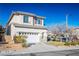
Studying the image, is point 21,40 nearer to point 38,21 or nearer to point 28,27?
point 28,27

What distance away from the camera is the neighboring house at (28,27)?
11.1m

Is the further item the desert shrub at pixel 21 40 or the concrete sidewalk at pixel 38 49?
the desert shrub at pixel 21 40

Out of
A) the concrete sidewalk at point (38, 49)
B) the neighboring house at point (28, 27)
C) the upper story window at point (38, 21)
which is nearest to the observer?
the concrete sidewalk at point (38, 49)

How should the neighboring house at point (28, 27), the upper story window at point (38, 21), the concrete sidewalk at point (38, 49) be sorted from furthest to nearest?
the upper story window at point (38, 21) → the neighboring house at point (28, 27) → the concrete sidewalk at point (38, 49)

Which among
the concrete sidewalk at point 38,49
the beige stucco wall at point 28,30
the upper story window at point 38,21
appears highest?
the upper story window at point 38,21

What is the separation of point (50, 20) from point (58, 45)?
149 cm

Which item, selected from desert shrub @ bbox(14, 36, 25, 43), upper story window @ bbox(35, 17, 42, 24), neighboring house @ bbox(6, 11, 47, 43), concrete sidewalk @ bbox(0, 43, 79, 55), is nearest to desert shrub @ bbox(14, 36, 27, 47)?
desert shrub @ bbox(14, 36, 25, 43)

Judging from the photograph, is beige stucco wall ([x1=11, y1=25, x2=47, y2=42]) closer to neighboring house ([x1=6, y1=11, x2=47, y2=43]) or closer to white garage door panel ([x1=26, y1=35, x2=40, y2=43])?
neighboring house ([x1=6, y1=11, x2=47, y2=43])

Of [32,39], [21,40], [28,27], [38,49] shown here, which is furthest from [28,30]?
[38,49]

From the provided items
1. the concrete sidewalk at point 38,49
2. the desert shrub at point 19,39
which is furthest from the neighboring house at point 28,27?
the concrete sidewalk at point 38,49

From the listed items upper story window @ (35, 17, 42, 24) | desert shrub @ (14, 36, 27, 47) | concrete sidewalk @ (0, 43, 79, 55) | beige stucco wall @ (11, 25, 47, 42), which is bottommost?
concrete sidewalk @ (0, 43, 79, 55)

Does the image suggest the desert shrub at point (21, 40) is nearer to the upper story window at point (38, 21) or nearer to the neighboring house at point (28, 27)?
the neighboring house at point (28, 27)

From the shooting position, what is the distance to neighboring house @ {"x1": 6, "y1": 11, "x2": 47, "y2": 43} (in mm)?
11117

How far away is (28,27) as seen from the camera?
11391 millimetres
